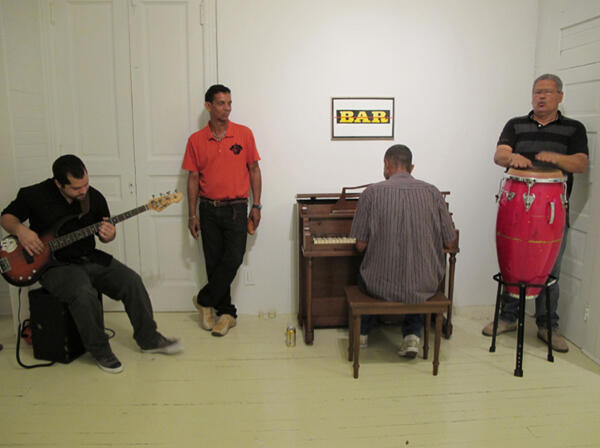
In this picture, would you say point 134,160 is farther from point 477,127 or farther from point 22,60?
point 477,127

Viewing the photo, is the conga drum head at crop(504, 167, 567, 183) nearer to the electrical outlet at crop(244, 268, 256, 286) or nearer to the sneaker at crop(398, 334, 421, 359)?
the sneaker at crop(398, 334, 421, 359)

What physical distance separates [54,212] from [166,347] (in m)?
1.05

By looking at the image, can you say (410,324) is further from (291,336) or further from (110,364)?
(110,364)

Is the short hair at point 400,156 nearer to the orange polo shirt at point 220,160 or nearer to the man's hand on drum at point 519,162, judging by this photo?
the man's hand on drum at point 519,162

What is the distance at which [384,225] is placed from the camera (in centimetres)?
280

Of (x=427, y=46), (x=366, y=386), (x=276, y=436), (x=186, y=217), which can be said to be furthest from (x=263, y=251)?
(x=427, y=46)

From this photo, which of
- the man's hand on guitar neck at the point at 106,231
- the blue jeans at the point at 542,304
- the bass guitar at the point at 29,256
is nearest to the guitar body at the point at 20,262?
the bass guitar at the point at 29,256

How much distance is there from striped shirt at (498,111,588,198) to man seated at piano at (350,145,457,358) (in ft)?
2.80

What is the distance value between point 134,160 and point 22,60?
1029 mm

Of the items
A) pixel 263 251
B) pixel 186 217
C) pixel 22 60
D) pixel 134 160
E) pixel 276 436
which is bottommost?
pixel 276 436

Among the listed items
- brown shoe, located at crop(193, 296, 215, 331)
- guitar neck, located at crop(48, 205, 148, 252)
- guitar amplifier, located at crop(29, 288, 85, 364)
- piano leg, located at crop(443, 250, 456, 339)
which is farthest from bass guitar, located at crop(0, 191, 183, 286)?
piano leg, located at crop(443, 250, 456, 339)

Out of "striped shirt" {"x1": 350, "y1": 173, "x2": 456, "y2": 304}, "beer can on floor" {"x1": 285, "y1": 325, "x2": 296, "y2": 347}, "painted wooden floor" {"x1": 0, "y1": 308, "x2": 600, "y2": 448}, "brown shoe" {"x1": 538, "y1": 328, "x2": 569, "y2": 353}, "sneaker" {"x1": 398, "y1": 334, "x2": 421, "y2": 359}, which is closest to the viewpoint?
"painted wooden floor" {"x1": 0, "y1": 308, "x2": 600, "y2": 448}

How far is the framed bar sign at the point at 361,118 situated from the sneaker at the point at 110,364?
6.84 ft

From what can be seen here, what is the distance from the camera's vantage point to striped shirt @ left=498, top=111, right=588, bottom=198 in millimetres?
3080
